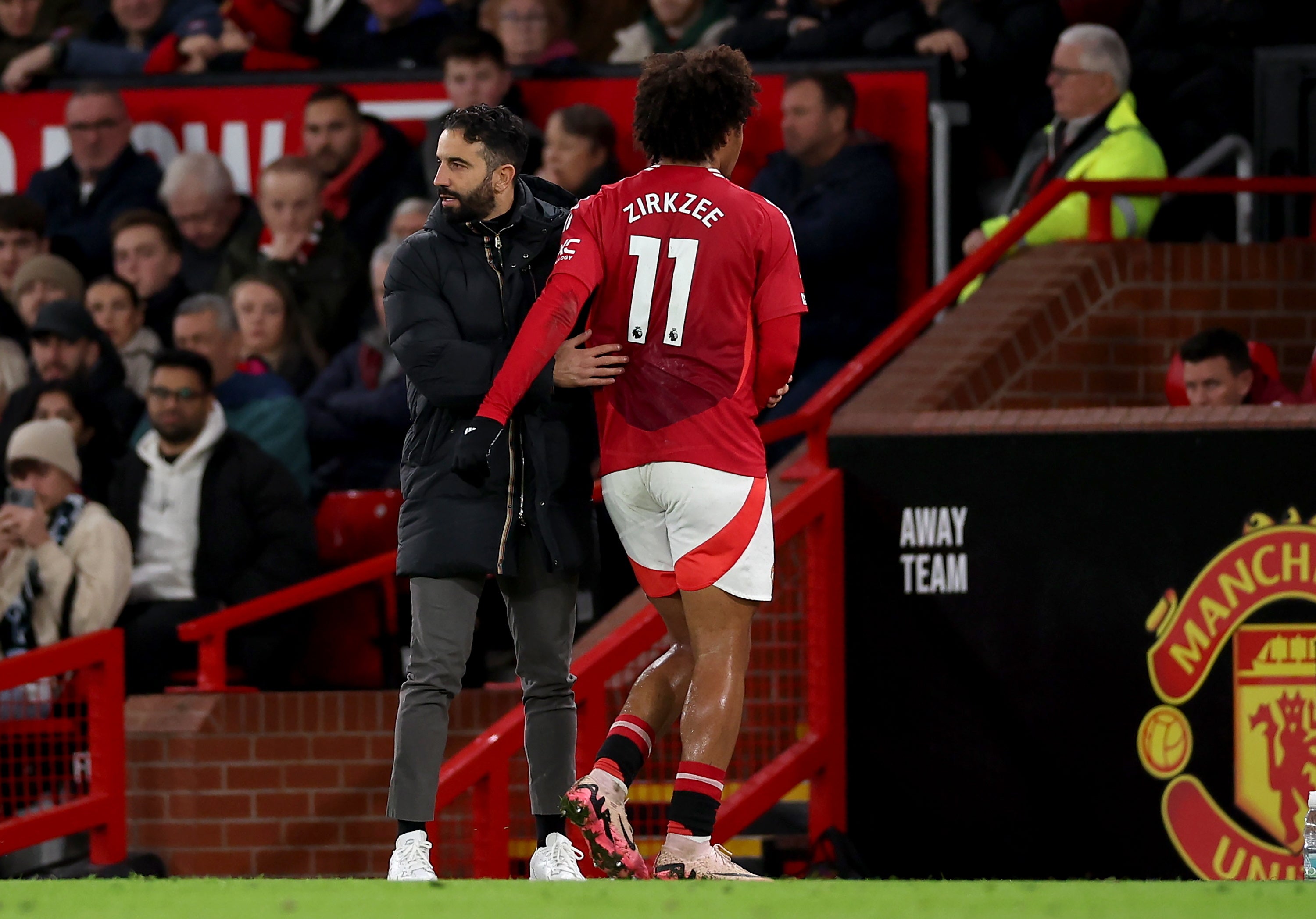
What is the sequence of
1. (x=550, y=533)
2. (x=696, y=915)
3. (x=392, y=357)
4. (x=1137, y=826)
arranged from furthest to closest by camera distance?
1. (x=392, y=357)
2. (x=1137, y=826)
3. (x=550, y=533)
4. (x=696, y=915)

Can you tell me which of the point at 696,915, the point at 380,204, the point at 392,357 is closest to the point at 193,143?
the point at 380,204

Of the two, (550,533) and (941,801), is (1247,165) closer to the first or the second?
(941,801)

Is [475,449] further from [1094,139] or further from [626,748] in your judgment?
[1094,139]

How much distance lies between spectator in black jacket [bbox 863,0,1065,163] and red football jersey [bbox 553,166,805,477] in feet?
14.9

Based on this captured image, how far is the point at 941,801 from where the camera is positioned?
686cm

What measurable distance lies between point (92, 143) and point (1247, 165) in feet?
17.7

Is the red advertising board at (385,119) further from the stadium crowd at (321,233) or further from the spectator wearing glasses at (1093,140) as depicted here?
the spectator wearing glasses at (1093,140)

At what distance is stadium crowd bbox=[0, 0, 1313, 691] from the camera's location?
26.0ft

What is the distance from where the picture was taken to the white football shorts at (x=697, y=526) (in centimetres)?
469

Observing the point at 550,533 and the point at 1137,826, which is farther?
the point at 1137,826

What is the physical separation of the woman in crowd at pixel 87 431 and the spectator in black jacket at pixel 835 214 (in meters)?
2.81

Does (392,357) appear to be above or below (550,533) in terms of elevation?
above

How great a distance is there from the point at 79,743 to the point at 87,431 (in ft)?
6.47

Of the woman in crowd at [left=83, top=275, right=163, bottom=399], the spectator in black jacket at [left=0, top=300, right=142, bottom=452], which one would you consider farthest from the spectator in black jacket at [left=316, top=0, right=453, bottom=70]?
the spectator in black jacket at [left=0, top=300, right=142, bottom=452]
